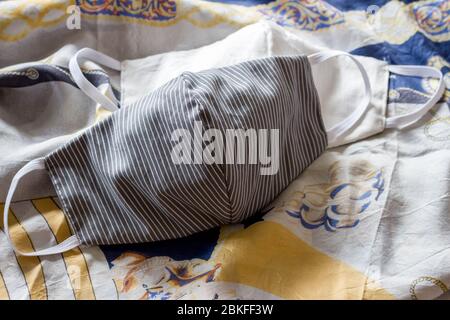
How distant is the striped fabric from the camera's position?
0.70 meters

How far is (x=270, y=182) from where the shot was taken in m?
0.76

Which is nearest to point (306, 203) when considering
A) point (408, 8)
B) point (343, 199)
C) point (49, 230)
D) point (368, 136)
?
point (343, 199)

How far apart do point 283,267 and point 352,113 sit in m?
0.31

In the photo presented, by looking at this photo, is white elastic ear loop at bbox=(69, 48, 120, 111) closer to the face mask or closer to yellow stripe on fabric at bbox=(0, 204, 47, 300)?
the face mask

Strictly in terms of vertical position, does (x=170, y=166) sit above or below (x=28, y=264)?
above

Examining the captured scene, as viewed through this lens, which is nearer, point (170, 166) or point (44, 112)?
point (170, 166)

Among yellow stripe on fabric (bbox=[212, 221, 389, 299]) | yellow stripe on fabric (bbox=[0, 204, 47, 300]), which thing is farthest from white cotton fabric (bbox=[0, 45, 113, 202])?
yellow stripe on fabric (bbox=[212, 221, 389, 299])

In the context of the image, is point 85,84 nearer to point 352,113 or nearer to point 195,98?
point 195,98

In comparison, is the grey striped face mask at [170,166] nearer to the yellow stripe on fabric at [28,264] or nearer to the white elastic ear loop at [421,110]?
the yellow stripe on fabric at [28,264]

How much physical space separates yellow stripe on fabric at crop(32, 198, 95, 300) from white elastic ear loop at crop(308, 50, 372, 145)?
1.37 feet

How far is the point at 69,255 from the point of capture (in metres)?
0.74

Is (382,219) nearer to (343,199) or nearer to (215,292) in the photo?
(343,199)

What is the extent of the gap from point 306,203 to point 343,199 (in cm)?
5

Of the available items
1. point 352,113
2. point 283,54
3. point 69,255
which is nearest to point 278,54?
point 283,54
